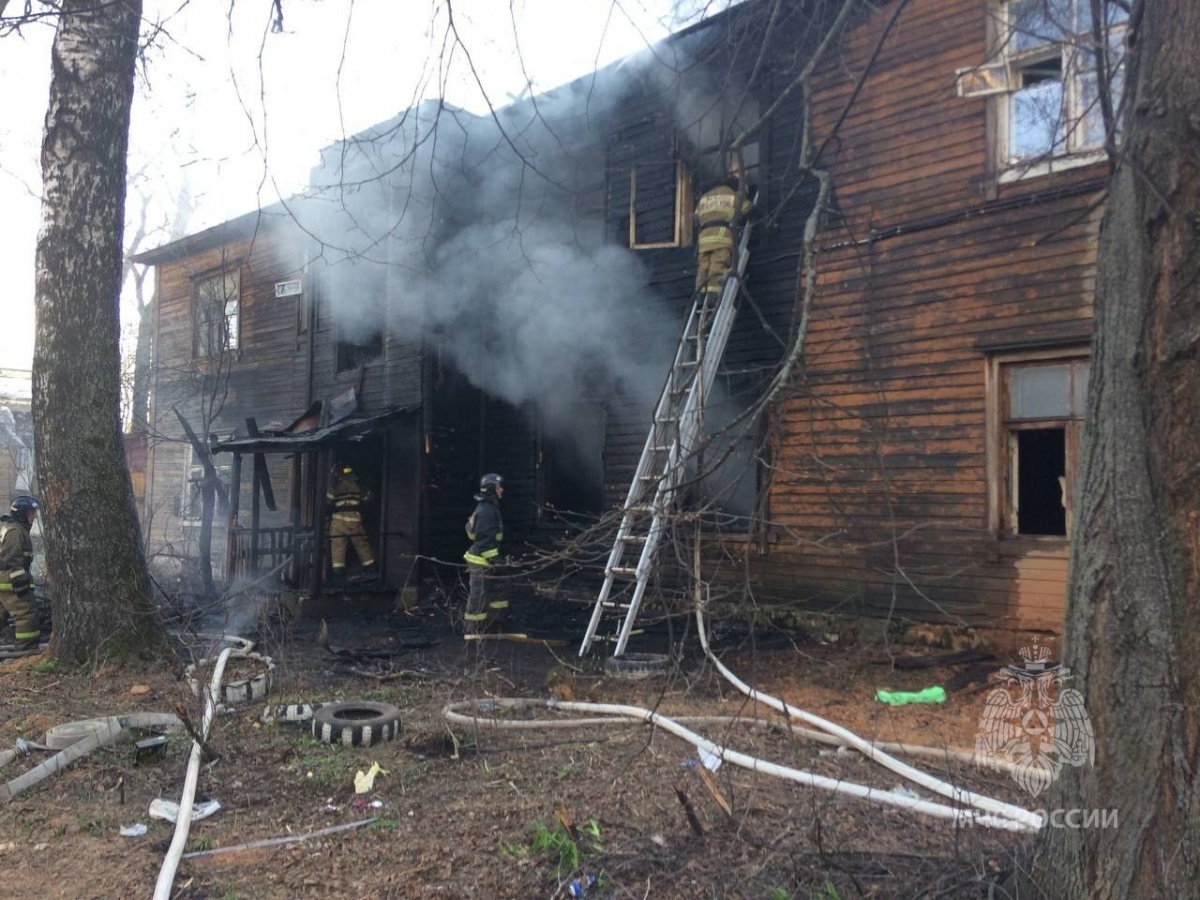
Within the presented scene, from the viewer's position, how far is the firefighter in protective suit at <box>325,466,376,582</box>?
11695mm

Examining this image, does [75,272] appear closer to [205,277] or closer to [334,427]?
[334,427]

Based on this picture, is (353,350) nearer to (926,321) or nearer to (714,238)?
(714,238)

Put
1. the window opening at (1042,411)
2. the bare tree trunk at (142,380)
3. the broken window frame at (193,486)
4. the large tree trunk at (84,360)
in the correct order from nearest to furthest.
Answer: the large tree trunk at (84,360)
the window opening at (1042,411)
the broken window frame at (193,486)
the bare tree trunk at (142,380)

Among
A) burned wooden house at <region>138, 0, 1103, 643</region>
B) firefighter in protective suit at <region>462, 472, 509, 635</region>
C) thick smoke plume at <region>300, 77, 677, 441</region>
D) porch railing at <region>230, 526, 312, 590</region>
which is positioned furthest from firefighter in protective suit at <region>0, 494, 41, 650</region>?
thick smoke plume at <region>300, 77, 677, 441</region>

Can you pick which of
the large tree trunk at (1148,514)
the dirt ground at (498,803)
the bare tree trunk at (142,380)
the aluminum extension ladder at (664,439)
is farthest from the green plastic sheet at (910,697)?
the bare tree trunk at (142,380)

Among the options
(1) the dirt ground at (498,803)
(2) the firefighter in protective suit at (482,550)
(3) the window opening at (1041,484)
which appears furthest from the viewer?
(2) the firefighter in protective suit at (482,550)

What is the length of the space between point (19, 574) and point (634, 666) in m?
6.31

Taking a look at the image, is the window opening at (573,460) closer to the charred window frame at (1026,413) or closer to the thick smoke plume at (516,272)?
the thick smoke plume at (516,272)

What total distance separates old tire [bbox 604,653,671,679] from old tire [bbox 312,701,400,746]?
1.94 m

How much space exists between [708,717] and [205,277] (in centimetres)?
1560

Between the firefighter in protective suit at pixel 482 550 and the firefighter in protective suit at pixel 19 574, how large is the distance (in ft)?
13.7

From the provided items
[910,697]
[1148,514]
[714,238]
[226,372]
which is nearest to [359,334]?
[226,372]

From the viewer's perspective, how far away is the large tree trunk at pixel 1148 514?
7.02ft

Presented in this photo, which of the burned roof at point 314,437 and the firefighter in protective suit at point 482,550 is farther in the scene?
the burned roof at point 314,437
